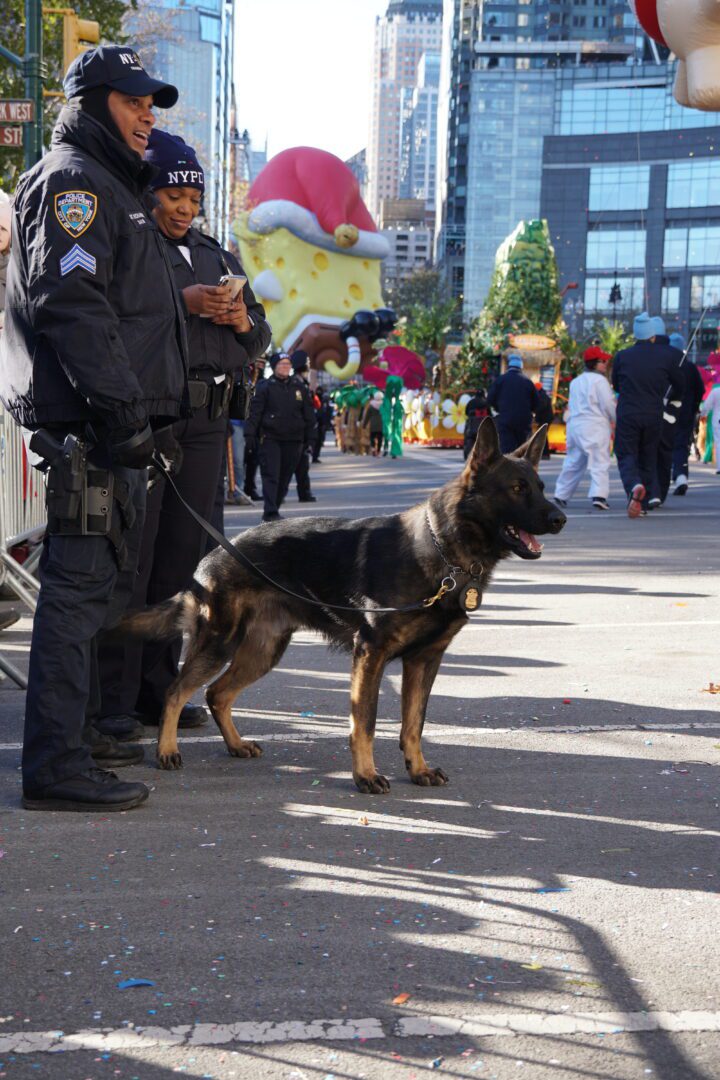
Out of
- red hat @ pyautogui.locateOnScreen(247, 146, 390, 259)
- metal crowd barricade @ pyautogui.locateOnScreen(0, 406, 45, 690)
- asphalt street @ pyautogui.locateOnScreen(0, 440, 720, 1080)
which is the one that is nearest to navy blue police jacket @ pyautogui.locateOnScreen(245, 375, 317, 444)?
metal crowd barricade @ pyautogui.locateOnScreen(0, 406, 45, 690)

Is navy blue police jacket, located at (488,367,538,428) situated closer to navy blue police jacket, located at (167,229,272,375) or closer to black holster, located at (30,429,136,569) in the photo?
navy blue police jacket, located at (167,229,272,375)

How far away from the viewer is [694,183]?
424 feet

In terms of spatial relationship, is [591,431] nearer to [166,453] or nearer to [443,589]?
[166,453]

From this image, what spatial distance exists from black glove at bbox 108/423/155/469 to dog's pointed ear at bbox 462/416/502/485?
3.71ft

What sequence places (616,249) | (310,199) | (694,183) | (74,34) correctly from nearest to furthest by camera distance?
(74,34)
(310,199)
(694,183)
(616,249)

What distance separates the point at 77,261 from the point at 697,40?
5929mm

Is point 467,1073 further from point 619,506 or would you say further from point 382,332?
point 382,332

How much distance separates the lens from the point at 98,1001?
10.7ft

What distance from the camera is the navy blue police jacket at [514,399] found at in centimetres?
1967

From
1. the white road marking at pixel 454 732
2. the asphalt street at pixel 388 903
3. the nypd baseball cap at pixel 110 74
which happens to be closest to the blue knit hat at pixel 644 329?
the asphalt street at pixel 388 903

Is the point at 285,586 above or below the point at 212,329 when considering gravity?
below

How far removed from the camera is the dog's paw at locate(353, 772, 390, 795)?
5.15 m

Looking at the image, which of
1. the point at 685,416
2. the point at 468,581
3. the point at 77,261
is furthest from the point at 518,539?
the point at 685,416

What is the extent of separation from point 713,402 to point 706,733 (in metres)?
21.4
